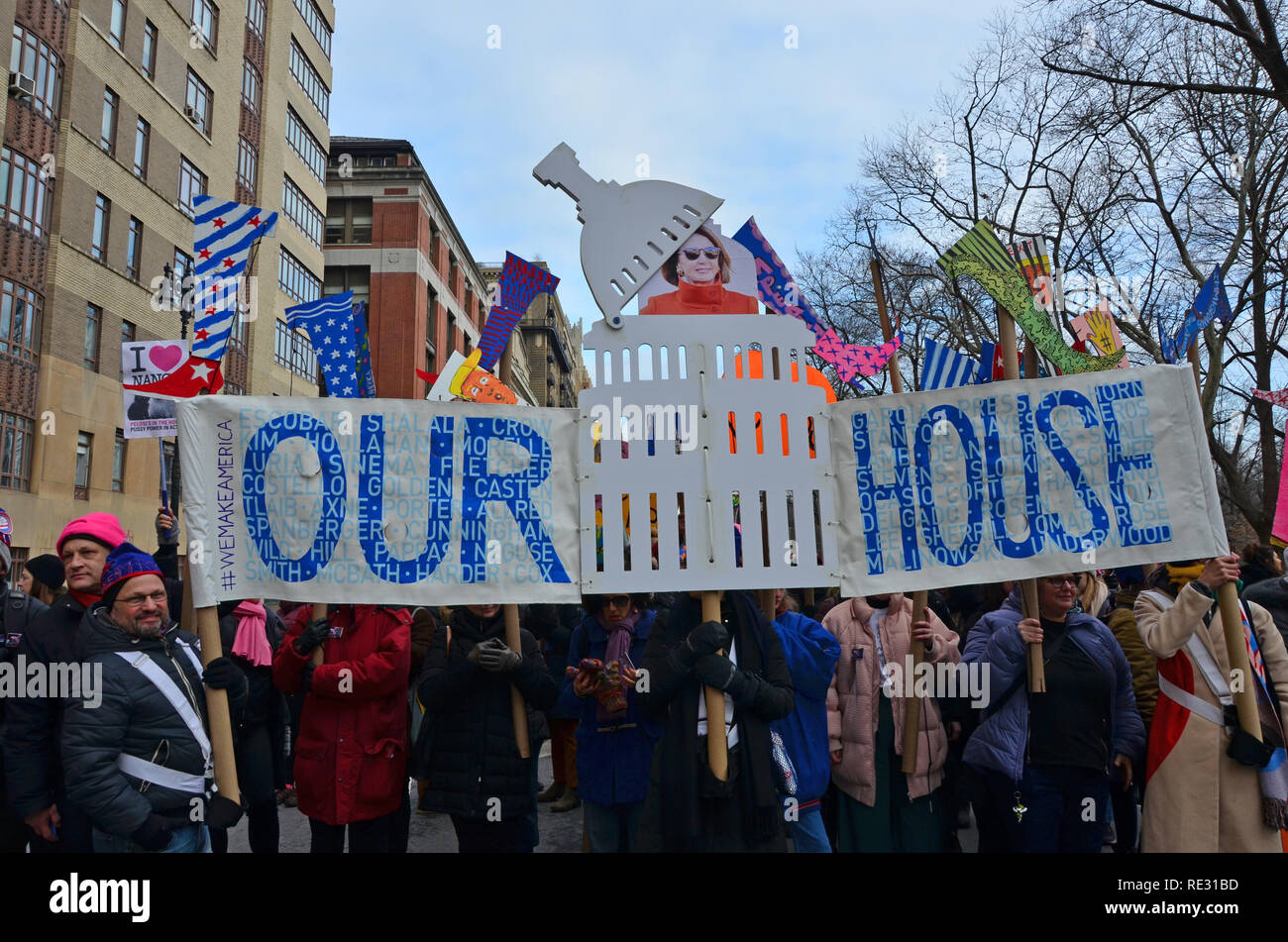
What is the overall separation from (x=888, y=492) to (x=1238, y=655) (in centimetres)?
177

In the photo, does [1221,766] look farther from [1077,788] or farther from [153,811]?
[153,811]

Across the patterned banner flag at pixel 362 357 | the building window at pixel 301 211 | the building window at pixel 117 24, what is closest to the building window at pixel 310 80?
the building window at pixel 301 211

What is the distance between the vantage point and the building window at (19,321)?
2048 cm

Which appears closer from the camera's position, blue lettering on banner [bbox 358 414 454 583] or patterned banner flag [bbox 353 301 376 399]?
blue lettering on banner [bbox 358 414 454 583]

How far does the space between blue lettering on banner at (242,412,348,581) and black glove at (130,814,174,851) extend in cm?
111

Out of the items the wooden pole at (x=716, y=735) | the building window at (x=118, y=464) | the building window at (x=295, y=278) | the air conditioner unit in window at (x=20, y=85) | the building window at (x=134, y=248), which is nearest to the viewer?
the wooden pole at (x=716, y=735)

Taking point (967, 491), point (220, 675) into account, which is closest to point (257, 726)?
point (220, 675)

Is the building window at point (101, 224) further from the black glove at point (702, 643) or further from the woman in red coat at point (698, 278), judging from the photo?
the black glove at point (702, 643)

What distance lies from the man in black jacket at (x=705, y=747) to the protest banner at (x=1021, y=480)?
0.66 metres

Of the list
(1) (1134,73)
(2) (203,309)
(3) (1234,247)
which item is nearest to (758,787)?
(2) (203,309)

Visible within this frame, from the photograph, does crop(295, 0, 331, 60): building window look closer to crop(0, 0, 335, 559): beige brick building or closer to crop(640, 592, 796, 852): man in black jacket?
crop(0, 0, 335, 559): beige brick building

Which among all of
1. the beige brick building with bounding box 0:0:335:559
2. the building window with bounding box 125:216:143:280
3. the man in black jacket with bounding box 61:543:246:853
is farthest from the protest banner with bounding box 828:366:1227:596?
the building window with bounding box 125:216:143:280

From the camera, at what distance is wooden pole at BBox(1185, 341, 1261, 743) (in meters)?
4.38

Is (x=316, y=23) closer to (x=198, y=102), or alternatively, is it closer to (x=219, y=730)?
(x=198, y=102)
